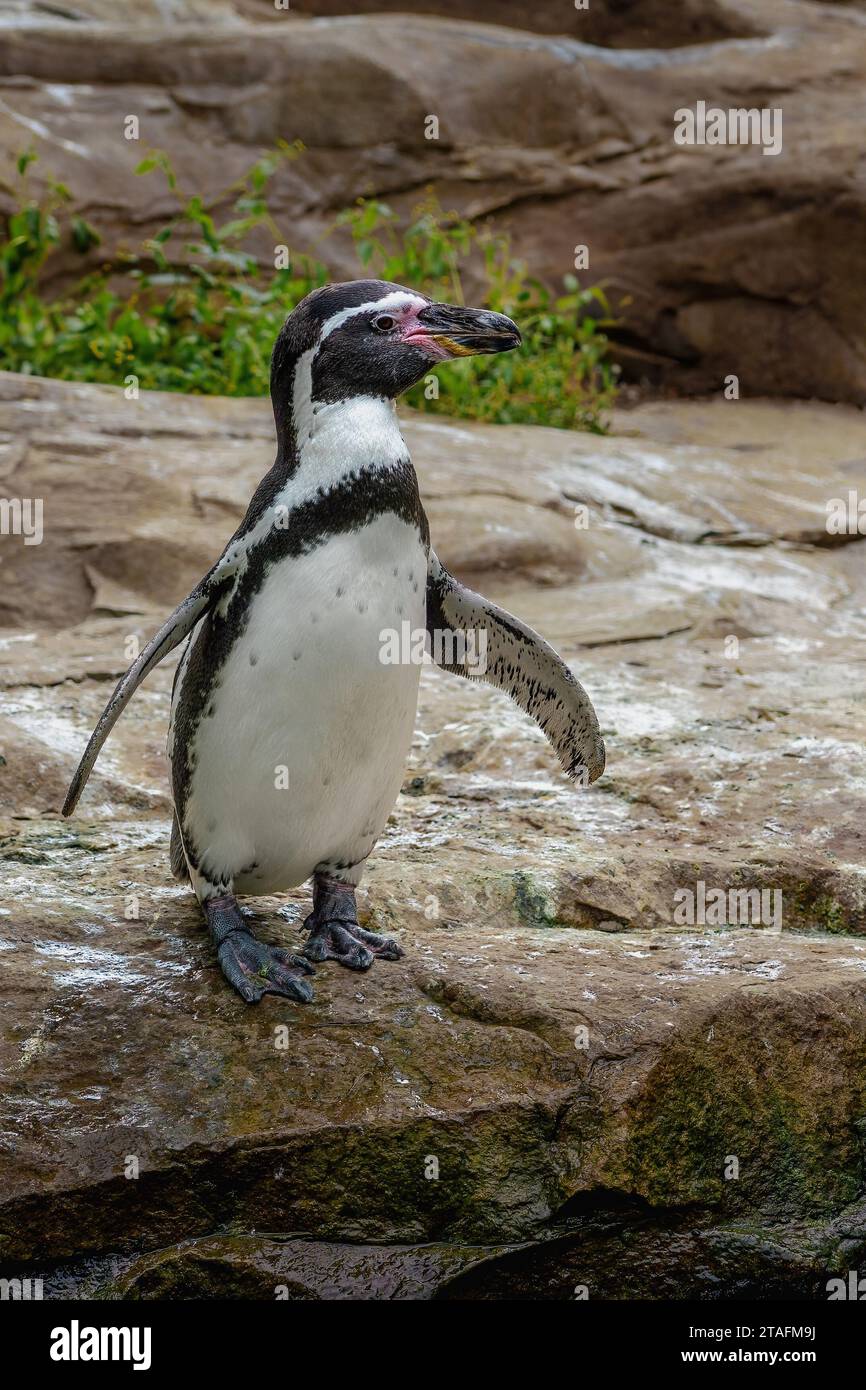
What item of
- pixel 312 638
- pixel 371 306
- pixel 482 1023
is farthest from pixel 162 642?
pixel 482 1023

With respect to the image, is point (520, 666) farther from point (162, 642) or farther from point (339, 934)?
point (162, 642)

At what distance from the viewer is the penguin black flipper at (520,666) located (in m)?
3.12

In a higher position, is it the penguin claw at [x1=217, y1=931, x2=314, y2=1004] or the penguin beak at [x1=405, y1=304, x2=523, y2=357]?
the penguin beak at [x1=405, y1=304, x2=523, y2=357]

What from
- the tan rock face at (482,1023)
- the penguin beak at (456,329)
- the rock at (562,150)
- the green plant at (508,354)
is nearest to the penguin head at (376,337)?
the penguin beak at (456,329)

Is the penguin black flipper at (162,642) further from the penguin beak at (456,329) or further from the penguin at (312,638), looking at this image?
the penguin beak at (456,329)

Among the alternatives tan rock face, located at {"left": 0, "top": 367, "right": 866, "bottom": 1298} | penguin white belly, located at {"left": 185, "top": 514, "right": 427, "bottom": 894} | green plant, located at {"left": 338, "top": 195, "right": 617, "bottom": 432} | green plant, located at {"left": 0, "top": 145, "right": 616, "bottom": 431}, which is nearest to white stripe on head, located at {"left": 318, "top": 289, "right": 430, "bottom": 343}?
penguin white belly, located at {"left": 185, "top": 514, "right": 427, "bottom": 894}

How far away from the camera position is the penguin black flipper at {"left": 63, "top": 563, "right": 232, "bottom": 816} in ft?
9.25

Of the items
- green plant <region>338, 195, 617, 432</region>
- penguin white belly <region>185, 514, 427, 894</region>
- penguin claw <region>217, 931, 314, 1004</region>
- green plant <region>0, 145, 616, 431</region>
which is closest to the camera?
penguin white belly <region>185, 514, 427, 894</region>

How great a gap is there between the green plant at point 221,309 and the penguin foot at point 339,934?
202 inches

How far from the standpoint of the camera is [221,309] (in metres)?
8.40

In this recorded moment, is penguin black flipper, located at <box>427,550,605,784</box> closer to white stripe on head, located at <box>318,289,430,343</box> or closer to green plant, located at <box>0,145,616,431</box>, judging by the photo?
white stripe on head, located at <box>318,289,430,343</box>

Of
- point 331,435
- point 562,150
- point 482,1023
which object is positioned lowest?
point 482,1023

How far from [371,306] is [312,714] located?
0.78 metres

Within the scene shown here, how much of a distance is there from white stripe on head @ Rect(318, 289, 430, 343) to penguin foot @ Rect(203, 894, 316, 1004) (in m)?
1.15
